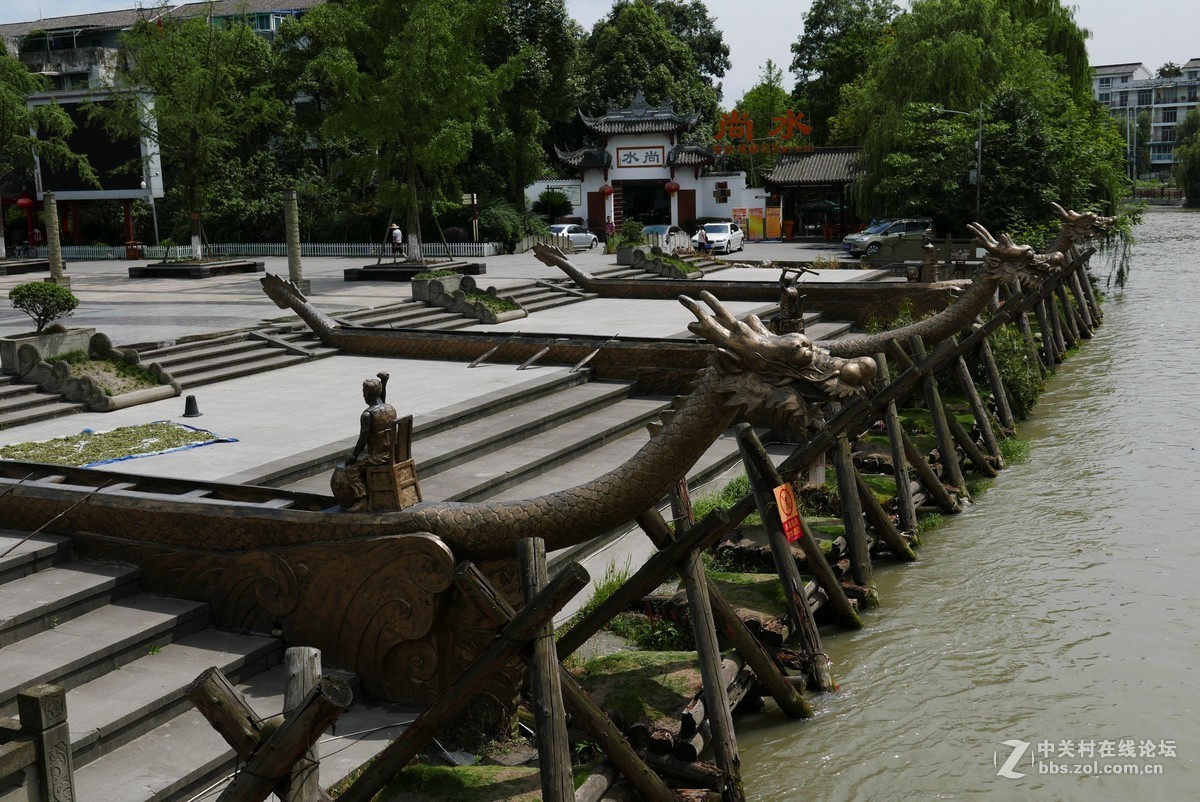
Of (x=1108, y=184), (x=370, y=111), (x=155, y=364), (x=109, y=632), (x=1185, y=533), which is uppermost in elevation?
(x=370, y=111)

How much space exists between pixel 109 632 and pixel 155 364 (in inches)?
298

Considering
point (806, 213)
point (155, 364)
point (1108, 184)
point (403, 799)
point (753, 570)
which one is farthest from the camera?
point (806, 213)

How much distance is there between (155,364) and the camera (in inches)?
547

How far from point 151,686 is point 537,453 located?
5.35 m

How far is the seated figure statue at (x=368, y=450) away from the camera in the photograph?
7.00m

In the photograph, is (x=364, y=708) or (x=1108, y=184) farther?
(x=1108, y=184)

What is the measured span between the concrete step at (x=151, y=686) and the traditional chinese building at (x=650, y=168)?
39.0 metres

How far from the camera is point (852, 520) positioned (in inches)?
368

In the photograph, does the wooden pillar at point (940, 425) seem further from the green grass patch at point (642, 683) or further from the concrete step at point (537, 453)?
the green grass patch at point (642, 683)

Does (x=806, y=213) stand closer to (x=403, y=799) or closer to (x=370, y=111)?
(x=370, y=111)

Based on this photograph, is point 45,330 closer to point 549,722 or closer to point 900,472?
point 900,472

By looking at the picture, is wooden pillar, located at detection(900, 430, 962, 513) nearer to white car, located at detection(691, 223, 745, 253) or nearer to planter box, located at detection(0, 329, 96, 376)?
planter box, located at detection(0, 329, 96, 376)

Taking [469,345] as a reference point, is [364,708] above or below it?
below

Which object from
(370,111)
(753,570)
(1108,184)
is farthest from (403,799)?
(1108,184)
